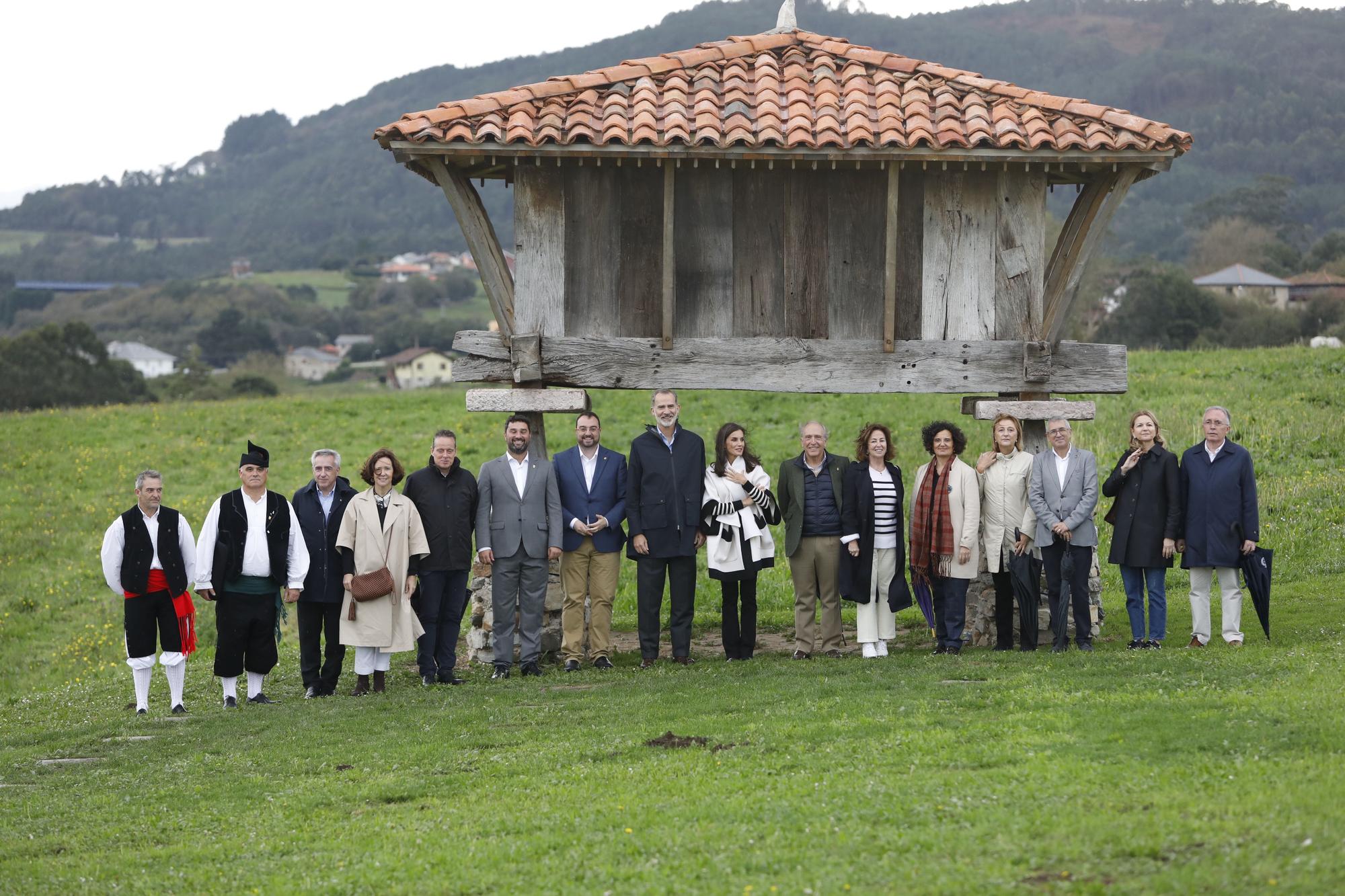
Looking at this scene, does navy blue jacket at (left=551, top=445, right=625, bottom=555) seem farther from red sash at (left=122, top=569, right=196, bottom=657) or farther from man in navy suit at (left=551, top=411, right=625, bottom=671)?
red sash at (left=122, top=569, right=196, bottom=657)

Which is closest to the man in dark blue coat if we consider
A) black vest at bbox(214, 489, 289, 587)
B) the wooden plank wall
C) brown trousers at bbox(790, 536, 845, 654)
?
the wooden plank wall

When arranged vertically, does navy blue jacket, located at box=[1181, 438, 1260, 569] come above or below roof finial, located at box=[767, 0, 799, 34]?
below

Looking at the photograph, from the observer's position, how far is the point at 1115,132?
1145 cm

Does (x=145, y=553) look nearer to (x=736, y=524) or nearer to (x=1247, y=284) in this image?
(x=736, y=524)

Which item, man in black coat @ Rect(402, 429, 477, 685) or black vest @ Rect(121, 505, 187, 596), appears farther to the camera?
man in black coat @ Rect(402, 429, 477, 685)

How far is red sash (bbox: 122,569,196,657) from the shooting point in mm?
10594

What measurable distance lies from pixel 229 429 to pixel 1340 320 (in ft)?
153

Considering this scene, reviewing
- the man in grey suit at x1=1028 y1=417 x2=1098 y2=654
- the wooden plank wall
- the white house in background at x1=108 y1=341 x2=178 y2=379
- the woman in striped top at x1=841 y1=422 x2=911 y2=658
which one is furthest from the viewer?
the white house in background at x1=108 y1=341 x2=178 y2=379

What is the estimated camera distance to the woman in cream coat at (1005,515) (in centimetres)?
1141

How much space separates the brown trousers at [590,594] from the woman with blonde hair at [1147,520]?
161 inches

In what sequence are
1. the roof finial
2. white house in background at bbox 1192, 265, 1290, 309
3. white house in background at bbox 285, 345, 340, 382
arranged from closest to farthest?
the roof finial < white house in background at bbox 1192, 265, 1290, 309 < white house in background at bbox 285, 345, 340, 382

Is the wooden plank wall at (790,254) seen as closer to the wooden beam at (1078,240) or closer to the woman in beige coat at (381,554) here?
the wooden beam at (1078,240)

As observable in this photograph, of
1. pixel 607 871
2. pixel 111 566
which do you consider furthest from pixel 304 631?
pixel 607 871

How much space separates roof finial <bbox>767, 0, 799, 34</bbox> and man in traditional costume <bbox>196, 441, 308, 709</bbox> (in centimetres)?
643
